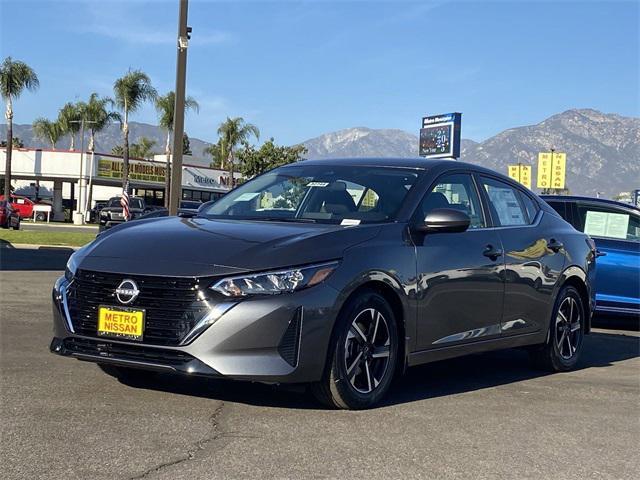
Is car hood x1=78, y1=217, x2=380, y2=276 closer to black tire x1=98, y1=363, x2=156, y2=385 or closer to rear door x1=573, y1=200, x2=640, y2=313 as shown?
black tire x1=98, y1=363, x2=156, y2=385

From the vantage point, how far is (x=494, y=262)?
6285 mm

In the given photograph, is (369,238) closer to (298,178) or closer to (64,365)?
(298,178)

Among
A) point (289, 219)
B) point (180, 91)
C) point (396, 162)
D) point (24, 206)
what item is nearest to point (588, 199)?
point (396, 162)

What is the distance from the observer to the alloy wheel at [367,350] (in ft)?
16.8

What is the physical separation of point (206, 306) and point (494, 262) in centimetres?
255

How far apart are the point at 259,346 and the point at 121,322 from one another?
2.77 feet

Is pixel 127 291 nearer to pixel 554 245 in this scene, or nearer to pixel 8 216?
pixel 554 245

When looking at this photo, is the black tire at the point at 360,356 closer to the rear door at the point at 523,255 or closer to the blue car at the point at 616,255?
the rear door at the point at 523,255

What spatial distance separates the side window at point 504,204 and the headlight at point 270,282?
7.68 feet

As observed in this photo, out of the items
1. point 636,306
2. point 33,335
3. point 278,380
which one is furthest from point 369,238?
point 636,306

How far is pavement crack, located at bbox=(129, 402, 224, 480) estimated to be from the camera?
150 inches

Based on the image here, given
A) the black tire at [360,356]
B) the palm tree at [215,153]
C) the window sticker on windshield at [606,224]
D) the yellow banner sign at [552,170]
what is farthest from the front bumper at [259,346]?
the palm tree at [215,153]

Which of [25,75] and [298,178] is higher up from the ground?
[25,75]

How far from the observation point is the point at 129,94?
59.8 meters
